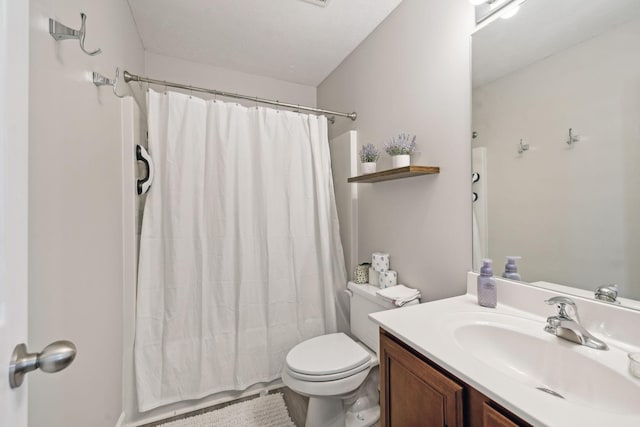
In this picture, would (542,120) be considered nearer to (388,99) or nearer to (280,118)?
(388,99)

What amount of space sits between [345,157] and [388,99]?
1.77 ft

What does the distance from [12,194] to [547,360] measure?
1.28 metres

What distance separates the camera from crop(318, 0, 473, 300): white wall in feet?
4.06

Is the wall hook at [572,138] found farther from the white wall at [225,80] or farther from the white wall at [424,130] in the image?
the white wall at [225,80]

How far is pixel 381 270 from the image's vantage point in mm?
1627

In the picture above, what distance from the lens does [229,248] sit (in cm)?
172

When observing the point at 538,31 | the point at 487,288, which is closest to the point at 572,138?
the point at 538,31

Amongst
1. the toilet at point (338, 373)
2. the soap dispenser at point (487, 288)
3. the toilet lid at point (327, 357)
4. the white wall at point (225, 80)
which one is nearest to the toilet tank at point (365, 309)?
the toilet at point (338, 373)

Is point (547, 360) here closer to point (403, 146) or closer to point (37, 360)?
point (403, 146)

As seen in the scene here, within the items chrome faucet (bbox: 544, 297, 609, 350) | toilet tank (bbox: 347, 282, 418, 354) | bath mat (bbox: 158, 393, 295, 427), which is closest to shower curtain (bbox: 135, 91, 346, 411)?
bath mat (bbox: 158, 393, 295, 427)

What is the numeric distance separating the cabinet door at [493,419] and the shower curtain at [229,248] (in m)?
1.39

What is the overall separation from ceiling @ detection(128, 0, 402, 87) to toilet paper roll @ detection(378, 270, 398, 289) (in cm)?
158

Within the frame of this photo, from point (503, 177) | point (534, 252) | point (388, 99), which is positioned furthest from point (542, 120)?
point (388, 99)

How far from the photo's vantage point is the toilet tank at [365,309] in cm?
148
